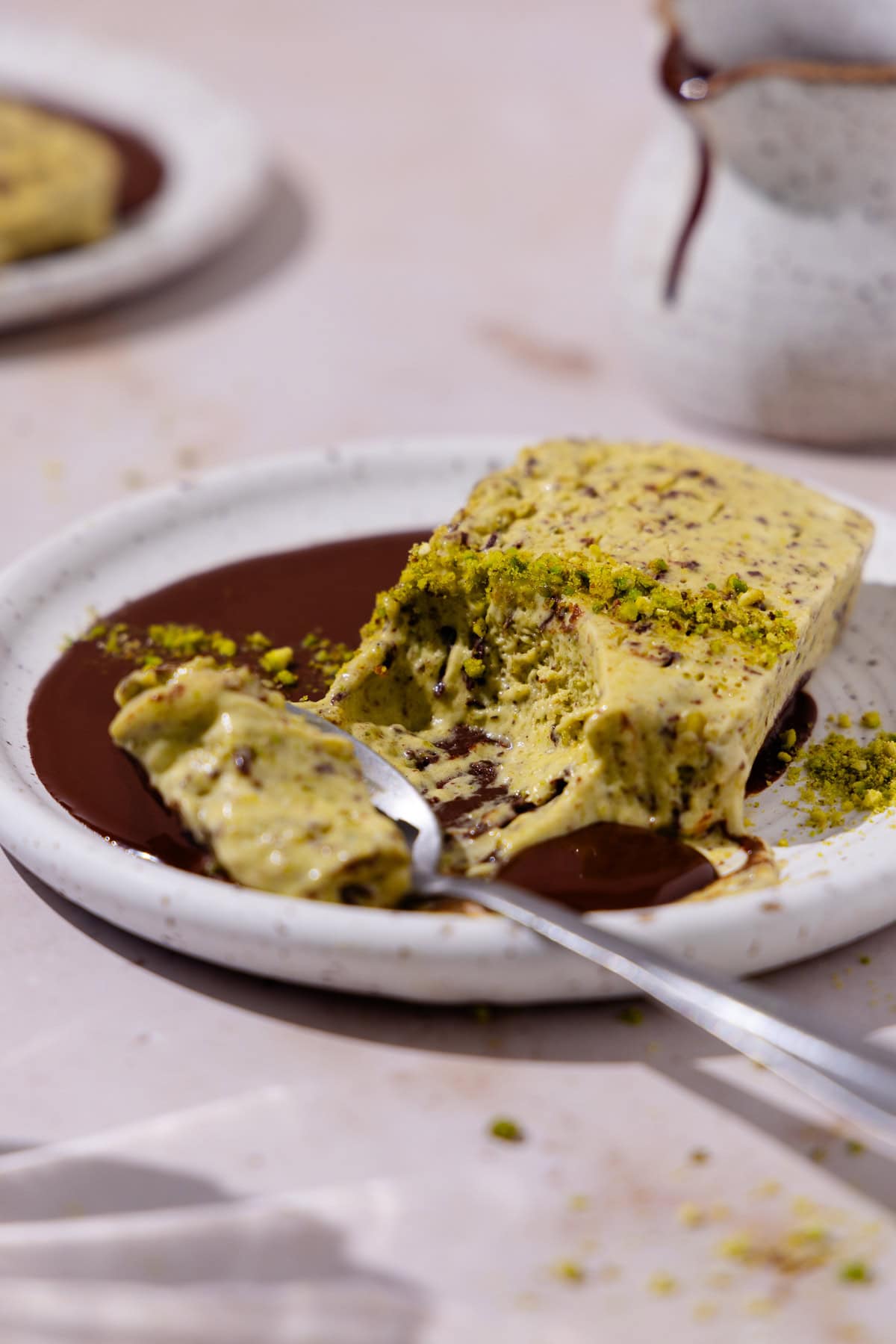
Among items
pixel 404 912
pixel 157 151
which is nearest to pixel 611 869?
pixel 404 912

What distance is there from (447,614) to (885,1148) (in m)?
0.96

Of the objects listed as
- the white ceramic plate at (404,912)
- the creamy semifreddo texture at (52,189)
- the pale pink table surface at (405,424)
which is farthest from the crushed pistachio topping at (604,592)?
the creamy semifreddo texture at (52,189)

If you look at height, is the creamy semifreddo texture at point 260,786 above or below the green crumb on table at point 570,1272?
above

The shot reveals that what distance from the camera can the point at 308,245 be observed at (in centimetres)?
421

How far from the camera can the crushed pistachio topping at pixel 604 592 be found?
1937mm

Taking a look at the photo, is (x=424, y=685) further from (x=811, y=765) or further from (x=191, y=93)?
(x=191, y=93)

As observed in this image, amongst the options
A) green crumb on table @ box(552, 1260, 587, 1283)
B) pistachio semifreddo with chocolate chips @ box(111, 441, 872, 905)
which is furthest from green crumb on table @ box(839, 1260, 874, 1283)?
pistachio semifreddo with chocolate chips @ box(111, 441, 872, 905)

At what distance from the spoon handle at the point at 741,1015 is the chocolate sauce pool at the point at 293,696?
0.36 ft

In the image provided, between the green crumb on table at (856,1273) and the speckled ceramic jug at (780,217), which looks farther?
the speckled ceramic jug at (780,217)

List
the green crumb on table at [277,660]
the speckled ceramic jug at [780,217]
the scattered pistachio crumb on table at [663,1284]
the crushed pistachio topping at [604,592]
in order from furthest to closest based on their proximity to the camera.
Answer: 1. the speckled ceramic jug at [780,217]
2. the green crumb on table at [277,660]
3. the crushed pistachio topping at [604,592]
4. the scattered pistachio crumb on table at [663,1284]

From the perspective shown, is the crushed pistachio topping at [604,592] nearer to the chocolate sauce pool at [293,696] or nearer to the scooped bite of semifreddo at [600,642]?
the scooped bite of semifreddo at [600,642]

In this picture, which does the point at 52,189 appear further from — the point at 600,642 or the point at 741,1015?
the point at 741,1015

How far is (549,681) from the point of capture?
202 centimetres

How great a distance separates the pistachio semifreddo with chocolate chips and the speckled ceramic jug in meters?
0.71
